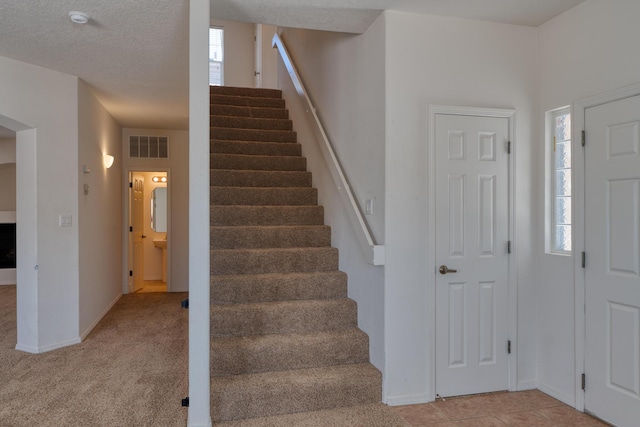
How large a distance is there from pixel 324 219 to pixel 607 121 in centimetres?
235

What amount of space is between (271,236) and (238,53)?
5490 mm

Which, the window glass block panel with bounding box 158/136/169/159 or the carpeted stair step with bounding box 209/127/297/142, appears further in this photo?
the window glass block panel with bounding box 158/136/169/159

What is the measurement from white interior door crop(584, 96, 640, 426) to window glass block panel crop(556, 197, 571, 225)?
209 mm

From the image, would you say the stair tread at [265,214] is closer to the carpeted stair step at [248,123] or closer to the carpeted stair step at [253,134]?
the carpeted stair step at [253,134]

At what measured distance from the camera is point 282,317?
3080 mm

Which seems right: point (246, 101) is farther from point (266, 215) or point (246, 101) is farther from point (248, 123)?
point (266, 215)

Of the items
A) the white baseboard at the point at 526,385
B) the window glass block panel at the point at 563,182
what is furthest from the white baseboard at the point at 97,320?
the window glass block panel at the point at 563,182

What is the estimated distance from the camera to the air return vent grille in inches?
245

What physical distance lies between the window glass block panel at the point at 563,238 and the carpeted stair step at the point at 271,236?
1.81 m

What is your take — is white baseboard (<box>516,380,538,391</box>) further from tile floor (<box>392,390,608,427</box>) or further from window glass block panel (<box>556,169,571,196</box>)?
window glass block panel (<box>556,169,571,196</box>)

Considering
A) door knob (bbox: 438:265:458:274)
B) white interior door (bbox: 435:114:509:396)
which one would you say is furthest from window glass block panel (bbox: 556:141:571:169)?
door knob (bbox: 438:265:458:274)

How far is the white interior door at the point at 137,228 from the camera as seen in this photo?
645cm

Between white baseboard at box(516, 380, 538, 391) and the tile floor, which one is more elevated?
white baseboard at box(516, 380, 538, 391)

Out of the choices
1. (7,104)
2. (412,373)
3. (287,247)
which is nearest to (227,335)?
(287,247)
